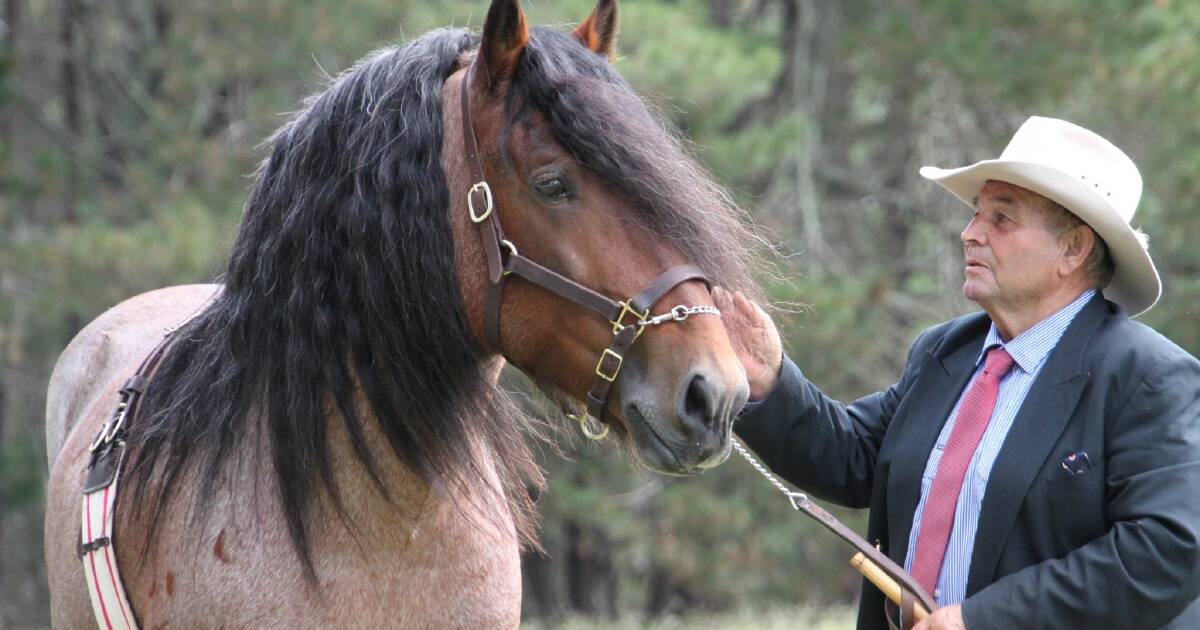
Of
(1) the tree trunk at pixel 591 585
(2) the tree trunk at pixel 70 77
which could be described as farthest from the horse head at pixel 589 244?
(1) the tree trunk at pixel 591 585

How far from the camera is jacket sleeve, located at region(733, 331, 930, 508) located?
3234mm

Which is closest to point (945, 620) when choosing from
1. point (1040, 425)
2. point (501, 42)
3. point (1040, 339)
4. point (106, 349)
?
point (1040, 425)

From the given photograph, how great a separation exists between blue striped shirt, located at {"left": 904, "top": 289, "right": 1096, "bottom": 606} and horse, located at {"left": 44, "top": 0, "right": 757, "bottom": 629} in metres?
0.66

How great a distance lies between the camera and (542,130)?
2611mm

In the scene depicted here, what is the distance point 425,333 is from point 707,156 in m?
6.92

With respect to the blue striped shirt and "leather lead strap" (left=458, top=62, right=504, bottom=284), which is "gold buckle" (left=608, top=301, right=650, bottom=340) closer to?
"leather lead strap" (left=458, top=62, right=504, bottom=284)

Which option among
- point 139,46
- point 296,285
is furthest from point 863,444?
point 139,46

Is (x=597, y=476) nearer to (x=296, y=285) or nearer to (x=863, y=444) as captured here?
(x=863, y=444)

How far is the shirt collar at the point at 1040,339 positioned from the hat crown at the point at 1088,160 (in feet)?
0.79

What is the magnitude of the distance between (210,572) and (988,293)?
184 cm

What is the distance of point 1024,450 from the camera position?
2.76m

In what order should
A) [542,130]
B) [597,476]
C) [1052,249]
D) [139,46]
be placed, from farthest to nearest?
[139,46], [597,476], [1052,249], [542,130]

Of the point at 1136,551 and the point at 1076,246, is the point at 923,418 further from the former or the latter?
the point at 1136,551

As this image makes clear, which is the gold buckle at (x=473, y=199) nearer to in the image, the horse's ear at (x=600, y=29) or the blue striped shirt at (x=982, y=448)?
the horse's ear at (x=600, y=29)
